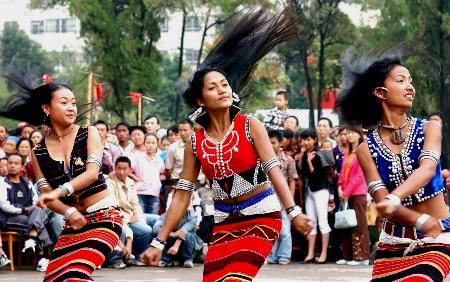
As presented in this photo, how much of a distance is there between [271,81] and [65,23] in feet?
170

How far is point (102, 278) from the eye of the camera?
12.8m

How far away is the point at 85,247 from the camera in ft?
25.4

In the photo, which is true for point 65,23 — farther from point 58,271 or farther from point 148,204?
point 58,271

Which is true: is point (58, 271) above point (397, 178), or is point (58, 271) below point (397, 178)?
below

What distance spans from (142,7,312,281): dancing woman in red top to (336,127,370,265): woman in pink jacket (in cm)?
717

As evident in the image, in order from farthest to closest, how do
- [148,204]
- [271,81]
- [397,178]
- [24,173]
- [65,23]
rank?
[65,23], [271,81], [148,204], [24,173], [397,178]

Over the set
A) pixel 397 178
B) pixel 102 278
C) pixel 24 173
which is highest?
pixel 397 178

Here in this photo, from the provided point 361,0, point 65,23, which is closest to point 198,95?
point 361,0

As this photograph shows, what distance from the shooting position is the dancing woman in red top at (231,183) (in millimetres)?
7109

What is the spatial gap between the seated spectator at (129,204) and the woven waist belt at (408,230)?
753cm

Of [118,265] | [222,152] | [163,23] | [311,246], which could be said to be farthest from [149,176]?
[163,23]

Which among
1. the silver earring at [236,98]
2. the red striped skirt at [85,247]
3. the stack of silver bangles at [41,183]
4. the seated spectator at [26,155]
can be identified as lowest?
the seated spectator at [26,155]

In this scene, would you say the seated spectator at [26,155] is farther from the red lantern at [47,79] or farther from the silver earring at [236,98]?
the silver earring at [236,98]

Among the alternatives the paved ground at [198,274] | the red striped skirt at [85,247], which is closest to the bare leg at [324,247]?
the paved ground at [198,274]
